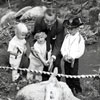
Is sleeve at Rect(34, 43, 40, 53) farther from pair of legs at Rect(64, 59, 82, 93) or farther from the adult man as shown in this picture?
pair of legs at Rect(64, 59, 82, 93)

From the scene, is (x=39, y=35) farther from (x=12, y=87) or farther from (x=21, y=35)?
(x=12, y=87)

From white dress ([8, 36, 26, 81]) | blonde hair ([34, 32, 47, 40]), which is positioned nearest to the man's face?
blonde hair ([34, 32, 47, 40])

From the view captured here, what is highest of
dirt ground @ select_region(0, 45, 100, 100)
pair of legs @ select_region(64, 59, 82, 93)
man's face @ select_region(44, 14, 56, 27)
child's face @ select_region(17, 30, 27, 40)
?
man's face @ select_region(44, 14, 56, 27)

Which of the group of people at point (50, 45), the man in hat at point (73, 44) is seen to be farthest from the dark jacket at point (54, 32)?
the man in hat at point (73, 44)

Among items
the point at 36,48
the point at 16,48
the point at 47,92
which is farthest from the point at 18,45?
the point at 47,92

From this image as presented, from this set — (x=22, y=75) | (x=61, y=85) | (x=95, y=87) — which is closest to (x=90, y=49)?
(x=95, y=87)

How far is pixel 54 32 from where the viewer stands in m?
4.51

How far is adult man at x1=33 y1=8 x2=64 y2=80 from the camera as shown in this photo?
439cm

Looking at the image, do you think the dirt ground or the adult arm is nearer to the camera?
the adult arm

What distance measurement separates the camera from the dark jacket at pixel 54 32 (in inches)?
176

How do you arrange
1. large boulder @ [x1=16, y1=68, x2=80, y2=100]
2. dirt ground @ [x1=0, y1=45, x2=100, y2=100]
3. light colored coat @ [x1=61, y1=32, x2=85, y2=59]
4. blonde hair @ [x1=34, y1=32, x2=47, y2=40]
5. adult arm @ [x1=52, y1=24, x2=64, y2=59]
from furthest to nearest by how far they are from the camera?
dirt ground @ [x1=0, y1=45, x2=100, y2=100], adult arm @ [x1=52, y1=24, x2=64, y2=59], blonde hair @ [x1=34, y1=32, x2=47, y2=40], light colored coat @ [x1=61, y1=32, x2=85, y2=59], large boulder @ [x1=16, y1=68, x2=80, y2=100]

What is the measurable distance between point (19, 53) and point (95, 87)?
132 centimetres

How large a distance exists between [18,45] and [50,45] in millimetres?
454

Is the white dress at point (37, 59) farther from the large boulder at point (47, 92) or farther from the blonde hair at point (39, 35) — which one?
the large boulder at point (47, 92)
